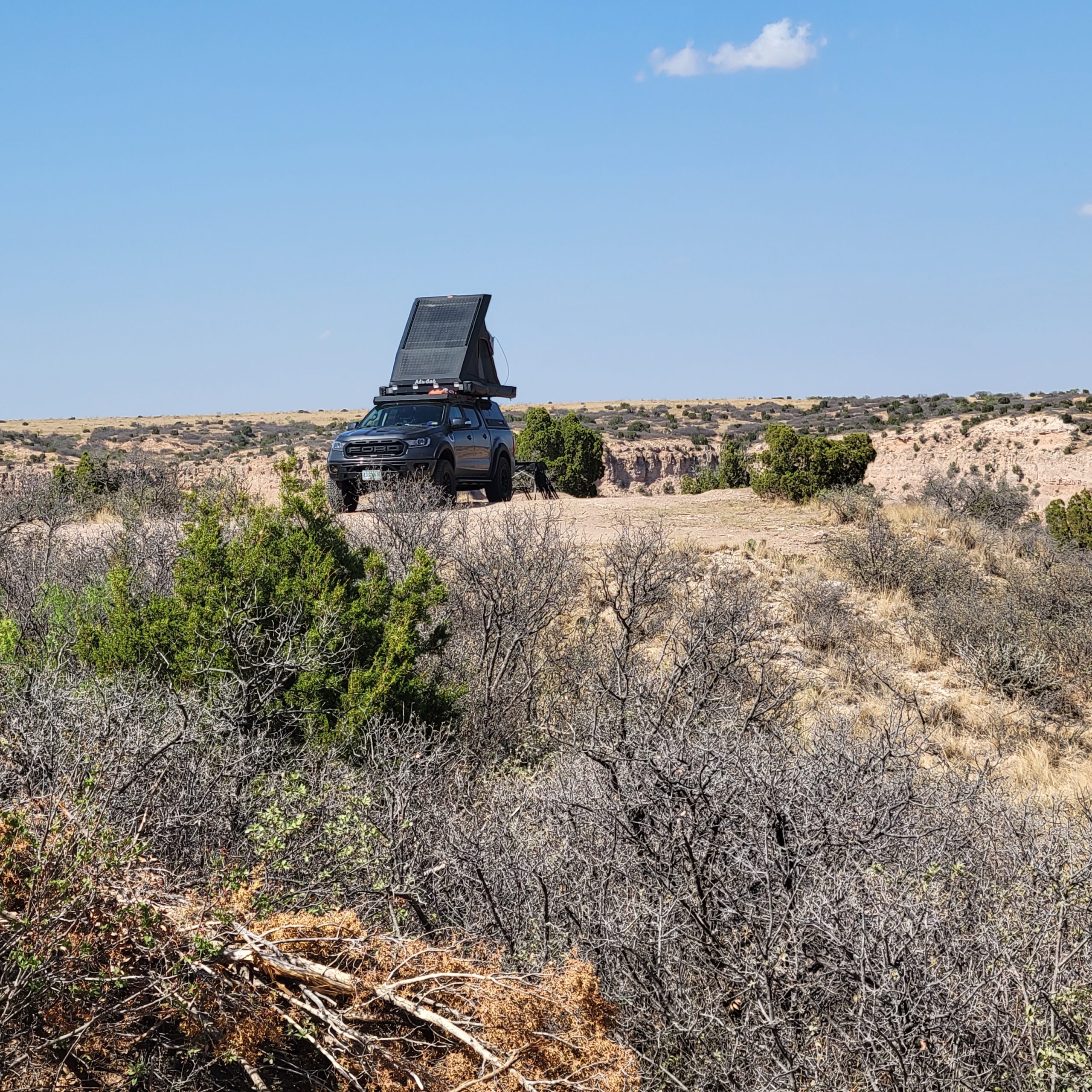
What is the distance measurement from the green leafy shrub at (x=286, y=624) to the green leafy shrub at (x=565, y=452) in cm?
2344

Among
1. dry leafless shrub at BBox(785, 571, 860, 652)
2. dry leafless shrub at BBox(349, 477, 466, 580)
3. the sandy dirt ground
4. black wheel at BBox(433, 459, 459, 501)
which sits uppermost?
black wheel at BBox(433, 459, 459, 501)

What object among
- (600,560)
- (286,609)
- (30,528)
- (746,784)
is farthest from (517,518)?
(746,784)

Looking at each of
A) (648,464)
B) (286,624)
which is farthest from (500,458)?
(648,464)

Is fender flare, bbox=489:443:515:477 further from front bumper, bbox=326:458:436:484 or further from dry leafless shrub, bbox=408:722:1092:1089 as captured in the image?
dry leafless shrub, bbox=408:722:1092:1089

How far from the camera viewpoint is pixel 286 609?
27.8 feet

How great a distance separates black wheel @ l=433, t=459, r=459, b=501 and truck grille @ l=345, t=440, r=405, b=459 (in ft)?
2.17

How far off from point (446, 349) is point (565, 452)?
14.7 meters

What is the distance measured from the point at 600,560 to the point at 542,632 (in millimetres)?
2974

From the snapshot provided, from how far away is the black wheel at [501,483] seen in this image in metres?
18.8

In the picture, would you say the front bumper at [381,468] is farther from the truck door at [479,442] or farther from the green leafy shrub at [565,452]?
the green leafy shrub at [565,452]

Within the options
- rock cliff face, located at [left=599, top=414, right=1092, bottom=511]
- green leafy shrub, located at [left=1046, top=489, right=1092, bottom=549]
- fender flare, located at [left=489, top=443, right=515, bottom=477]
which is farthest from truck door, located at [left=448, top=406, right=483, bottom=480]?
rock cliff face, located at [left=599, top=414, right=1092, bottom=511]

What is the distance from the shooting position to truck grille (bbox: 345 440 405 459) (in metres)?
16.4

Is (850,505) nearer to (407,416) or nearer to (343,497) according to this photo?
(407,416)

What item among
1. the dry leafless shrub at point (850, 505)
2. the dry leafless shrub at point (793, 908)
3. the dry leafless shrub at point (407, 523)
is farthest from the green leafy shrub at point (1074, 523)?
the dry leafless shrub at point (793, 908)
